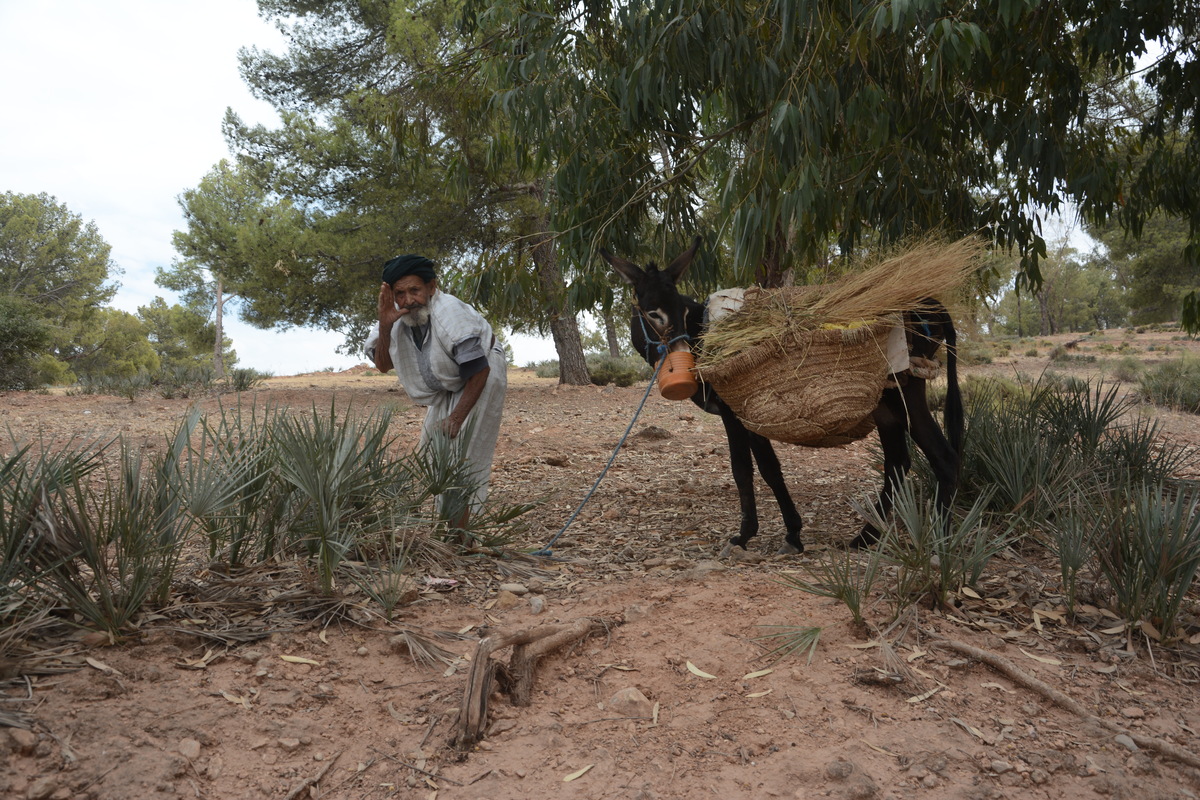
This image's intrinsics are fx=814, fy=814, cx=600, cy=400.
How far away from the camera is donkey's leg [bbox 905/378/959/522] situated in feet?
15.3

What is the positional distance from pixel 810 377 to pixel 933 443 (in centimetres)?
113

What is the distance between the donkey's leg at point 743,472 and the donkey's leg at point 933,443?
0.96 m

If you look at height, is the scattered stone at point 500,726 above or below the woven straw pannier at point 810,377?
below

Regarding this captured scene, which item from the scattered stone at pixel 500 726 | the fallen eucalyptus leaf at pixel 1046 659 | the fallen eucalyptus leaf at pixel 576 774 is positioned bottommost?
the fallen eucalyptus leaf at pixel 576 774

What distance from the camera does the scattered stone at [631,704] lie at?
115 inches

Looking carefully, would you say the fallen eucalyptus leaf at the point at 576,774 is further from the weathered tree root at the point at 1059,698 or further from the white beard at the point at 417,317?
the white beard at the point at 417,317

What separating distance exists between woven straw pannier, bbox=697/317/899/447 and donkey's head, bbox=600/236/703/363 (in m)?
0.44

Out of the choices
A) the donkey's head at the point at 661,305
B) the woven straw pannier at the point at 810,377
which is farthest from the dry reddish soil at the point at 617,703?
the donkey's head at the point at 661,305

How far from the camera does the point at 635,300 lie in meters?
4.81

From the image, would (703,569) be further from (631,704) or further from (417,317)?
(417,317)

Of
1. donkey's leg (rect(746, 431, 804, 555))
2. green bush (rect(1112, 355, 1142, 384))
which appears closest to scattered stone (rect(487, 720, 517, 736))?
donkey's leg (rect(746, 431, 804, 555))

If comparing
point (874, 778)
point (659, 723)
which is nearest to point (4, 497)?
point (659, 723)

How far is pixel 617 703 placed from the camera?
9.70 feet

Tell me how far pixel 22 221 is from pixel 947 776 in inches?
1657
